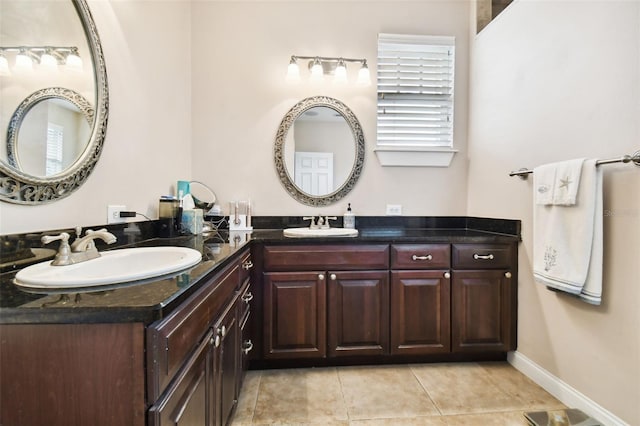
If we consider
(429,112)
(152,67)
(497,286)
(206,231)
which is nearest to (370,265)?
(497,286)

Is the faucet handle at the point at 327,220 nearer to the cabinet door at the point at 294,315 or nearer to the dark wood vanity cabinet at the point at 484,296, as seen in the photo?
the cabinet door at the point at 294,315

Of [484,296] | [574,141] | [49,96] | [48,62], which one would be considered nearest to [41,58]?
[48,62]

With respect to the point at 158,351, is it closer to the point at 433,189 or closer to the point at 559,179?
the point at 559,179

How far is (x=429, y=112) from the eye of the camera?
243 centimetres

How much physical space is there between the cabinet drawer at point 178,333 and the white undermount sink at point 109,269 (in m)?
0.12

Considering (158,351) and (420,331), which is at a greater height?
(158,351)

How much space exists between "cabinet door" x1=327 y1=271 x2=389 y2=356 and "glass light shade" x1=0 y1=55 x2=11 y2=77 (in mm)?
1649

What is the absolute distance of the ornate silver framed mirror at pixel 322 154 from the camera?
2.35 m

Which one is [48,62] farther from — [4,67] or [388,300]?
[388,300]

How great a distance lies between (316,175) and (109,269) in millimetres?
1576

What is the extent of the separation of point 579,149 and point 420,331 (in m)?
1.36

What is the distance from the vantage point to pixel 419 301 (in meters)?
1.92

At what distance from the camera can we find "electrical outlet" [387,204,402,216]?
242 centimetres

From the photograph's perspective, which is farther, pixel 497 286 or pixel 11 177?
pixel 497 286
